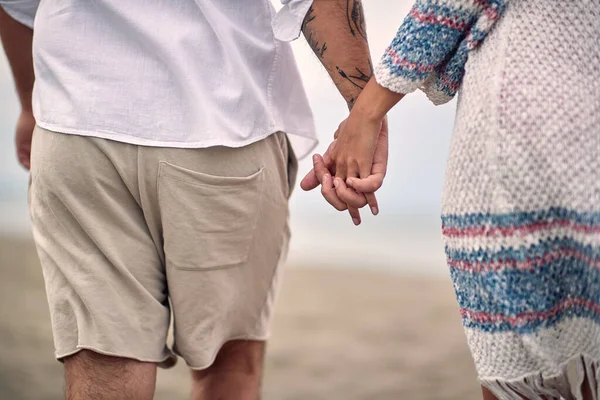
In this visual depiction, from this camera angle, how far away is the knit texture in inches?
39.0

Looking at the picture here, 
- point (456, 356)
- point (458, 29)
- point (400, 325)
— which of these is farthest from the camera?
point (400, 325)

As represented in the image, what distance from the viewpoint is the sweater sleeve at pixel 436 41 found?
3.51 feet

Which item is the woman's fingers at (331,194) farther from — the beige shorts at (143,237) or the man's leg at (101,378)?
the man's leg at (101,378)

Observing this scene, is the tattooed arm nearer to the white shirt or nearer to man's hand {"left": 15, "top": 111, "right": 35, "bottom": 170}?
the white shirt

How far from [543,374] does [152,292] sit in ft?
2.11

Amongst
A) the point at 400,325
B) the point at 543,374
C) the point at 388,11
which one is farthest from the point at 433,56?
the point at 388,11

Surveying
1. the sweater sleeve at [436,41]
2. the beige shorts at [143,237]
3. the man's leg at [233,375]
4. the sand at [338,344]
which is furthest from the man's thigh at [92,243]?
the sand at [338,344]

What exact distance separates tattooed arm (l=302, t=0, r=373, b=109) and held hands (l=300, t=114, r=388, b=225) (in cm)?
9

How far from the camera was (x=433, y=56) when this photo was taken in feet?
3.61

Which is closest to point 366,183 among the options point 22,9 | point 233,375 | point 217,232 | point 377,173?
point 377,173

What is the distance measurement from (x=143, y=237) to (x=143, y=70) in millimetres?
272

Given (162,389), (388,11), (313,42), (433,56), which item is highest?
(433,56)

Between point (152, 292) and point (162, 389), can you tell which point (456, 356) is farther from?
point (152, 292)

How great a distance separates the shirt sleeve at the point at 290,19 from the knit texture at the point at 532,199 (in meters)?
0.38
